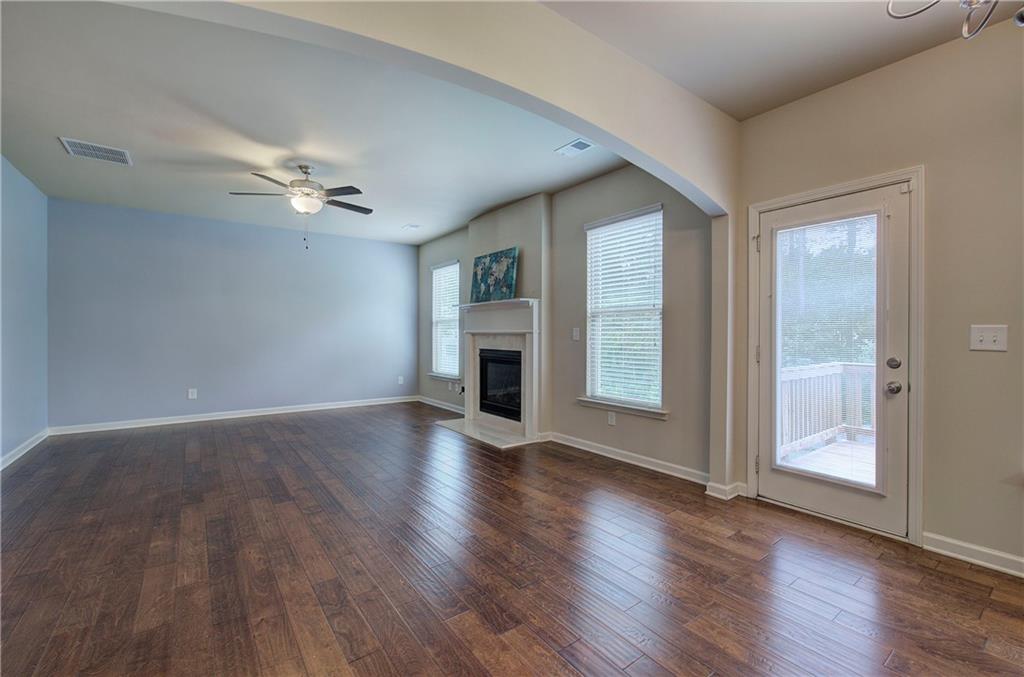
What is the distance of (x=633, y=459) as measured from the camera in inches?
155

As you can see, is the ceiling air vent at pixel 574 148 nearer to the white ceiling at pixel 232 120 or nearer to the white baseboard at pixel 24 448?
the white ceiling at pixel 232 120

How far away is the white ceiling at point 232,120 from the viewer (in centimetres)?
232

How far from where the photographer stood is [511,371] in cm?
526

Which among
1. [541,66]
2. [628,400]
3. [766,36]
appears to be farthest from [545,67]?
[628,400]

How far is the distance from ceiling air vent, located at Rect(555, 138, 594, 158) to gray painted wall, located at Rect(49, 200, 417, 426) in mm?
4575

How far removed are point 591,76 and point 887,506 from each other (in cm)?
298

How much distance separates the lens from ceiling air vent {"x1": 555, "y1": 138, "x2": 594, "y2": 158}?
3.47 meters

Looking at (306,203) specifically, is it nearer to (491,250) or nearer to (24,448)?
(491,250)

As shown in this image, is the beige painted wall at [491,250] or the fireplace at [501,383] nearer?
the beige painted wall at [491,250]

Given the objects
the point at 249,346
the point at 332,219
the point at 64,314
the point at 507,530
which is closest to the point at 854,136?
the point at 507,530

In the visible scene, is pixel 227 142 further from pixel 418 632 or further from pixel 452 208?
pixel 418 632

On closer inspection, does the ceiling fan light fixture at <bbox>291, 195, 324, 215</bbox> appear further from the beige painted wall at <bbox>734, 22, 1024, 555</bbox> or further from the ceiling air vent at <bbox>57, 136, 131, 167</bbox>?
the beige painted wall at <bbox>734, 22, 1024, 555</bbox>

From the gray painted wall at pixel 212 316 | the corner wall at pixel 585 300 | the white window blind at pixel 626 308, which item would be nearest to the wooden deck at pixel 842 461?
the corner wall at pixel 585 300

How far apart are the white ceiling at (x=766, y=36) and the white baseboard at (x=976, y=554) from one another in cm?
268
